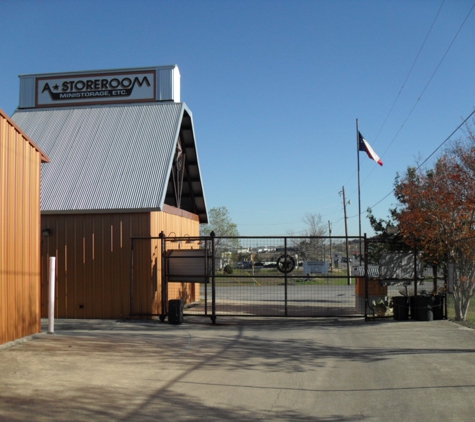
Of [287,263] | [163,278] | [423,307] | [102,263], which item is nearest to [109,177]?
[102,263]

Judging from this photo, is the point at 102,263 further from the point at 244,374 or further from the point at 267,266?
the point at 244,374

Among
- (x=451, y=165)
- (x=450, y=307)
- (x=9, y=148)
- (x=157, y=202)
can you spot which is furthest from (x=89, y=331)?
(x=450, y=307)

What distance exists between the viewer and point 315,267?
17.4 metres

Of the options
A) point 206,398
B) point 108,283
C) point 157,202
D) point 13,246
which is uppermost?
point 157,202

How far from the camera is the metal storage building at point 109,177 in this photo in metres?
17.3

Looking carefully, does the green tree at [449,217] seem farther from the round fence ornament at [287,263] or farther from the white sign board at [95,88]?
the white sign board at [95,88]

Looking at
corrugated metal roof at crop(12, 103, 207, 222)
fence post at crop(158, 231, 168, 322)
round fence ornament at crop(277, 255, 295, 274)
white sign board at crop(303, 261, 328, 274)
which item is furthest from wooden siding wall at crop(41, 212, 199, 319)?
white sign board at crop(303, 261, 328, 274)

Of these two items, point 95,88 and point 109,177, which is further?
point 95,88

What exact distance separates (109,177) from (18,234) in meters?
5.77

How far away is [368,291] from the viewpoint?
693 inches

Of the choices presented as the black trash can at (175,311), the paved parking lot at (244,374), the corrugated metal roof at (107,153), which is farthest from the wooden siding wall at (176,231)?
the paved parking lot at (244,374)

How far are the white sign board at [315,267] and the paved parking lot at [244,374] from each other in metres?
2.48

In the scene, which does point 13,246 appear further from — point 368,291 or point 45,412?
point 368,291

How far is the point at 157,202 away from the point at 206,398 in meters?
9.50
